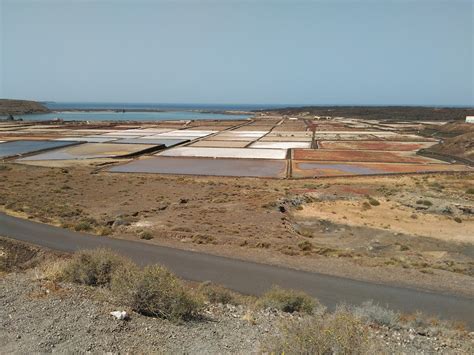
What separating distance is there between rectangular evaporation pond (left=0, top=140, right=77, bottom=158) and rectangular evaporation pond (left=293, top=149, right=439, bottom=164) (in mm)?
33245

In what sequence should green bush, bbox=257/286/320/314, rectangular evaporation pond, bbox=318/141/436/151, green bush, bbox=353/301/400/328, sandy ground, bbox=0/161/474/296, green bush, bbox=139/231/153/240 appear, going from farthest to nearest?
rectangular evaporation pond, bbox=318/141/436/151
green bush, bbox=139/231/153/240
sandy ground, bbox=0/161/474/296
green bush, bbox=257/286/320/314
green bush, bbox=353/301/400/328

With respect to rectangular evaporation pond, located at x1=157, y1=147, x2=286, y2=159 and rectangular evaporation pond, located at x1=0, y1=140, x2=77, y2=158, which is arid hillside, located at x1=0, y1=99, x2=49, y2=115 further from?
rectangular evaporation pond, located at x1=157, y1=147, x2=286, y2=159

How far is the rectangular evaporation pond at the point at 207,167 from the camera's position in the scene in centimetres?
3903

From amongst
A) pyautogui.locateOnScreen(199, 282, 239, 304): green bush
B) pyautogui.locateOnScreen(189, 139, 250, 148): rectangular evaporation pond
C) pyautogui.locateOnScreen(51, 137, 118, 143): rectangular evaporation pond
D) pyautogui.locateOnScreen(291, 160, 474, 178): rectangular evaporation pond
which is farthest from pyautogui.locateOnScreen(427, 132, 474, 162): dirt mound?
pyautogui.locateOnScreen(51, 137, 118, 143): rectangular evaporation pond

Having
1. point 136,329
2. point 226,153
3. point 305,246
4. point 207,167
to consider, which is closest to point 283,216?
point 305,246

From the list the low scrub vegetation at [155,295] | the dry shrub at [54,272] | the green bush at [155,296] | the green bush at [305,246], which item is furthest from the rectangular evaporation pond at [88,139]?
the green bush at [155,296]

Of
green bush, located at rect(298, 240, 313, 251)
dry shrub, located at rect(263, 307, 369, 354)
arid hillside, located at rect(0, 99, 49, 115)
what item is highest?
arid hillside, located at rect(0, 99, 49, 115)

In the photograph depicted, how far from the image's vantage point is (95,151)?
53.0 metres

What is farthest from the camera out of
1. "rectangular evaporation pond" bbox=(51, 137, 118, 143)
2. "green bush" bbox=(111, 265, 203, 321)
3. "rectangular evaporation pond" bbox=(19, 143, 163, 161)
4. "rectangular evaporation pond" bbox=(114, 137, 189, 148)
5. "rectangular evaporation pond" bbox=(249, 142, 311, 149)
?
"rectangular evaporation pond" bbox=(51, 137, 118, 143)

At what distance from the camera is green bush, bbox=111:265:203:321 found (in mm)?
8578

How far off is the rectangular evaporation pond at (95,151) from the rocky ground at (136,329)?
40.4 meters

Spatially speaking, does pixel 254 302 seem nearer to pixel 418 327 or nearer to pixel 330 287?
pixel 330 287

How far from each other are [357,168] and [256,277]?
103ft

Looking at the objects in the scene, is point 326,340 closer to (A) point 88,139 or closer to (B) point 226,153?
(B) point 226,153
